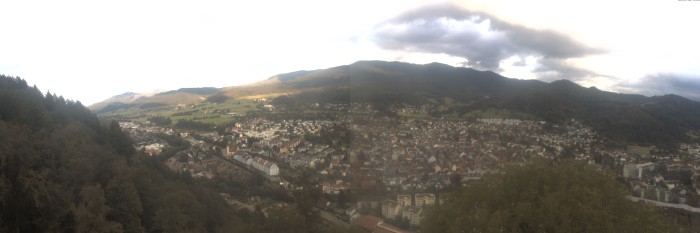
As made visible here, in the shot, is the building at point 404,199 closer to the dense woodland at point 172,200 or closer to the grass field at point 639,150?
the dense woodland at point 172,200

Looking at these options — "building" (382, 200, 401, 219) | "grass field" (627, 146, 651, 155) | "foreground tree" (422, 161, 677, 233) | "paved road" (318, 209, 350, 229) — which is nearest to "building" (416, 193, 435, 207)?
"building" (382, 200, 401, 219)

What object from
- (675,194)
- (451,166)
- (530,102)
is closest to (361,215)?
(451,166)

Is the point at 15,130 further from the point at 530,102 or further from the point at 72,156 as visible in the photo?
the point at 530,102

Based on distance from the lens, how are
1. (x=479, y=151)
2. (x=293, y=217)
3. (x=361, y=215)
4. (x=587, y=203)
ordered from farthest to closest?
(x=479, y=151)
(x=361, y=215)
(x=293, y=217)
(x=587, y=203)

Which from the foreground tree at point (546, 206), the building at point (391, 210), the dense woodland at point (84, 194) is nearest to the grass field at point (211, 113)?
the dense woodland at point (84, 194)

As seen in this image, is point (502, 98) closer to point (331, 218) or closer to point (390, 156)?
point (390, 156)
